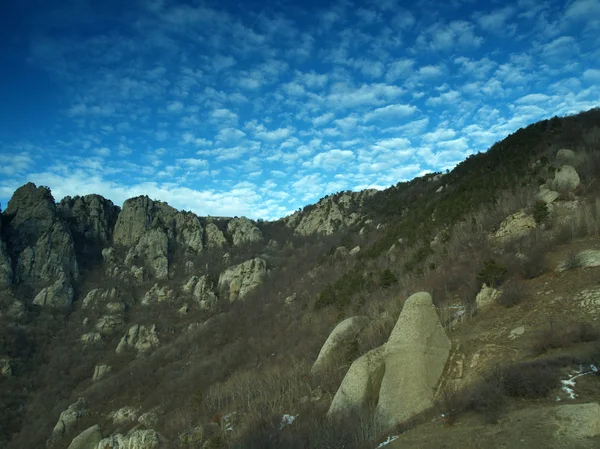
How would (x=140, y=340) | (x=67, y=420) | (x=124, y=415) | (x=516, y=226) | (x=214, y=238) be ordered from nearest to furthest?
(x=516, y=226) < (x=124, y=415) < (x=67, y=420) < (x=140, y=340) < (x=214, y=238)

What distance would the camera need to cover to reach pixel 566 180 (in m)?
18.7

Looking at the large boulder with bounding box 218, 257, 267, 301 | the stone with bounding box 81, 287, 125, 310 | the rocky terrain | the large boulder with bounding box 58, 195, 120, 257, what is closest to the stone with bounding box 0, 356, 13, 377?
the rocky terrain

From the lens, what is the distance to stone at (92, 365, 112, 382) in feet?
178

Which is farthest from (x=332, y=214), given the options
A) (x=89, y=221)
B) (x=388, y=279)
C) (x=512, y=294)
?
(x=512, y=294)

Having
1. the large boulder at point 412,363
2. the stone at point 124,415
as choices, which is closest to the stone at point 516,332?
the large boulder at point 412,363

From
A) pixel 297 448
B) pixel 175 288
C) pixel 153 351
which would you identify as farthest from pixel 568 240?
pixel 175 288

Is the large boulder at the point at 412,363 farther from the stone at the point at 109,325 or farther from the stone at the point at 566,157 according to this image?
the stone at the point at 109,325

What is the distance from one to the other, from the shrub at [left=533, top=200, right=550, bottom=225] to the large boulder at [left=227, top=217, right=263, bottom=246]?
265 ft

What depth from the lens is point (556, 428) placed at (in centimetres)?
566

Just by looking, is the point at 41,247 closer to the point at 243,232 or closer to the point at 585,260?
the point at 243,232

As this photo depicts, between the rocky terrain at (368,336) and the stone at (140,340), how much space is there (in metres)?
0.24

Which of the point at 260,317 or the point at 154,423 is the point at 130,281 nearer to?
the point at 260,317

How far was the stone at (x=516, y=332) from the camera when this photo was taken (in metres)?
9.68

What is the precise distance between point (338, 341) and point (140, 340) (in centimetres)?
5350
